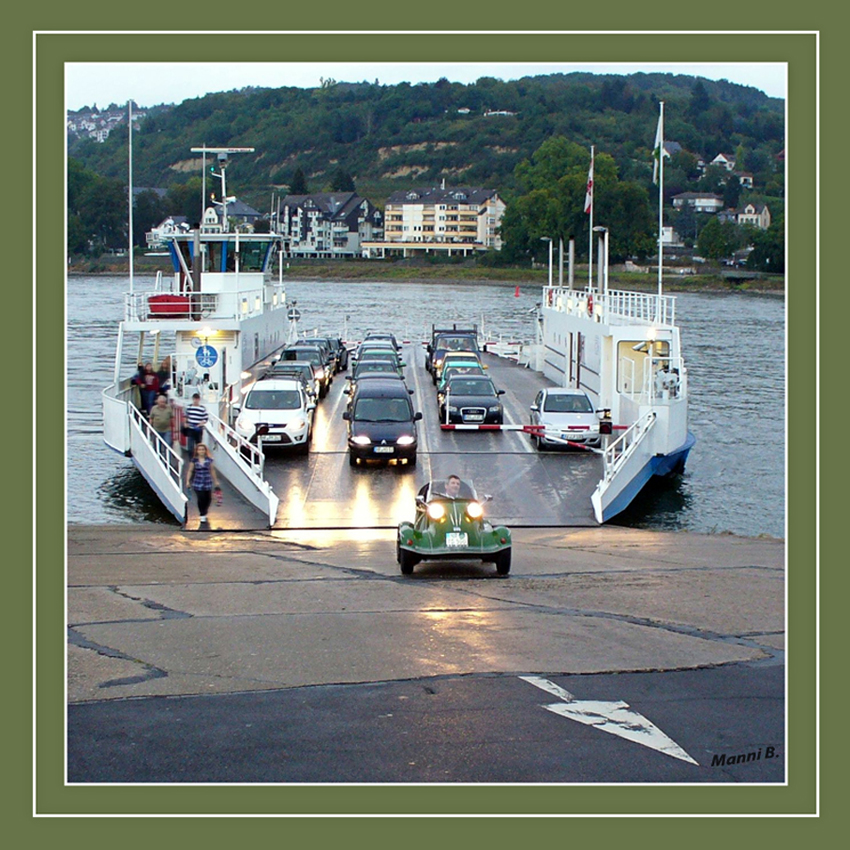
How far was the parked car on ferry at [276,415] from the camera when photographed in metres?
Answer: 29.6

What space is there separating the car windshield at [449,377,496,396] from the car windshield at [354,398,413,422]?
483cm

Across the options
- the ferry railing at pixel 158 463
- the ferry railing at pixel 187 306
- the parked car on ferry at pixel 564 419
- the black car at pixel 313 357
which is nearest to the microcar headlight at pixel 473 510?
the ferry railing at pixel 158 463

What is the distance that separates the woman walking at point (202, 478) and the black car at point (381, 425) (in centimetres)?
601

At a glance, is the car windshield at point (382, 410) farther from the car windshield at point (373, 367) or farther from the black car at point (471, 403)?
the car windshield at point (373, 367)

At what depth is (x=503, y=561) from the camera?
666 inches

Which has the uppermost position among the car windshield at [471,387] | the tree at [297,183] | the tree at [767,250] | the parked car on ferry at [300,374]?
the tree at [297,183]

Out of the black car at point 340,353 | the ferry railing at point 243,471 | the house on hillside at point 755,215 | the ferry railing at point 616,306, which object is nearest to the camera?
the ferry railing at point 243,471

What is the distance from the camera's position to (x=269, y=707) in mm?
9930

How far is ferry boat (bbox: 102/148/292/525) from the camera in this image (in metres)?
25.7

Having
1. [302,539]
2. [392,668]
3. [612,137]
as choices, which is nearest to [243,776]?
[392,668]

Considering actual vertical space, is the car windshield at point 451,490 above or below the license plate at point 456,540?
above

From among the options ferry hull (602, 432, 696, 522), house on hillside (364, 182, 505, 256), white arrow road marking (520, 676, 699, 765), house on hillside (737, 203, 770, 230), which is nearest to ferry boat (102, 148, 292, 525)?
ferry hull (602, 432, 696, 522)

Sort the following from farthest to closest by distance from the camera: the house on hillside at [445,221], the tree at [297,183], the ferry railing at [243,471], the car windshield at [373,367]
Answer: the tree at [297,183], the house on hillside at [445,221], the car windshield at [373,367], the ferry railing at [243,471]

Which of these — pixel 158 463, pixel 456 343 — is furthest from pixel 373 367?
pixel 158 463
